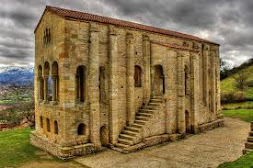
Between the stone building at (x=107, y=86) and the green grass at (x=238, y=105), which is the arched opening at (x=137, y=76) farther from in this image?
the green grass at (x=238, y=105)

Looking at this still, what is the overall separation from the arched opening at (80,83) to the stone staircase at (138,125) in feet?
13.5

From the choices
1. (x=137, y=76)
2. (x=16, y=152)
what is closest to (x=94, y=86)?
(x=137, y=76)

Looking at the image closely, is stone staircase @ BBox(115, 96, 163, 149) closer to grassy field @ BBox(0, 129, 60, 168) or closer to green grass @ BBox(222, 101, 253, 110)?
grassy field @ BBox(0, 129, 60, 168)

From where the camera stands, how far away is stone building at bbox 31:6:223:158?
18.0 m

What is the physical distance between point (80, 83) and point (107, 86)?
6.70 ft

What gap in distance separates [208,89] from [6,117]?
151 ft

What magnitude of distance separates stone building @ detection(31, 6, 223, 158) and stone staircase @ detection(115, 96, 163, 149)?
0.07 meters

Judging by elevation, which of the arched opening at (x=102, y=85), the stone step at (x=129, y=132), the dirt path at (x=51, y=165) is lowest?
the dirt path at (x=51, y=165)

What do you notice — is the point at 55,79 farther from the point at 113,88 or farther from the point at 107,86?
the point at 113,88

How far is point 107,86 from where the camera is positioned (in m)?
20.2

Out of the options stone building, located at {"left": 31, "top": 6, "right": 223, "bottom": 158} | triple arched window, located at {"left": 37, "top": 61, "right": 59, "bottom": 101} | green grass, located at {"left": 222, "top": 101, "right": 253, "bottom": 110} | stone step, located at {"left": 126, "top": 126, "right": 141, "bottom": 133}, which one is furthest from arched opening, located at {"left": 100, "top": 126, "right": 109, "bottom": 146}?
green grass, located at {"left": 222, "top": 101, "right": 253, "bottom": 110}

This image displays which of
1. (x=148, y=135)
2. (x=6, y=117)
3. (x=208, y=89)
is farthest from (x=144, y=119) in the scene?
(x=6, y=117)

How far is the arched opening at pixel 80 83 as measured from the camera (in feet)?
63.1

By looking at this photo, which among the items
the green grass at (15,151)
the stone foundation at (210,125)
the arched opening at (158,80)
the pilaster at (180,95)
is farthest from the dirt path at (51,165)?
the stone foundation at (210,125)
